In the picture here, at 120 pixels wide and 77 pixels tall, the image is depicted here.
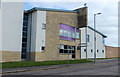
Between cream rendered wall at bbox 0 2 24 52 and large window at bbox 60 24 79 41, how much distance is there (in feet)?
25.7

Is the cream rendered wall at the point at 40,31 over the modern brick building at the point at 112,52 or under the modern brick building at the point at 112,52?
over

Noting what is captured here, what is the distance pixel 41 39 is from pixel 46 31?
1649 mm

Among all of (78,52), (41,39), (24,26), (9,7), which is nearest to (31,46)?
(41,39)

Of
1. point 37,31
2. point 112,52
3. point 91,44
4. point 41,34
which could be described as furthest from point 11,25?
point 112,52

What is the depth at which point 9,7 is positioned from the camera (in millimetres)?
22156

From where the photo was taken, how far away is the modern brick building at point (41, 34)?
22.1 m

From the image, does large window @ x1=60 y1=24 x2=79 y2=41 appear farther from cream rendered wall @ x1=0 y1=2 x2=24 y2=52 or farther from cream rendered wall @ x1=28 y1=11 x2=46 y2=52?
cream rendered wall @ x1=0 y1=2 x2=24 y2=52

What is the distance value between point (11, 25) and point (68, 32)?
10991 millimetres

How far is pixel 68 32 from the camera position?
28.9 metres

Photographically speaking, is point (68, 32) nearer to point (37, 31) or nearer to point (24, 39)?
point (37, 31)

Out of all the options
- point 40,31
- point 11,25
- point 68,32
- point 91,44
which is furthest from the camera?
point 91,44

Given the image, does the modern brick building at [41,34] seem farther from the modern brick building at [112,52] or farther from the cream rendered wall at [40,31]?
the modern brick building at [112,52]

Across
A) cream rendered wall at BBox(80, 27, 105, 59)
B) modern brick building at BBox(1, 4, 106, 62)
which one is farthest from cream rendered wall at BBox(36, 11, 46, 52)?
cream rendered wall at BBox(80, 27, 105, 59)

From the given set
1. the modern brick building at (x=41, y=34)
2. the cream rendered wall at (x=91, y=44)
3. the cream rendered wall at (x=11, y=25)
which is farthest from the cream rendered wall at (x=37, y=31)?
the cream rendered wall at (x=91, y=44)
